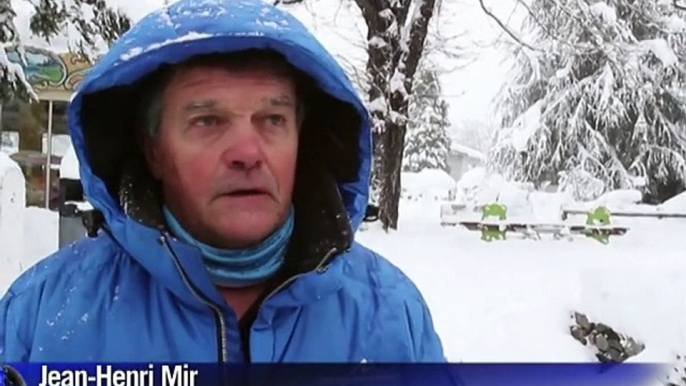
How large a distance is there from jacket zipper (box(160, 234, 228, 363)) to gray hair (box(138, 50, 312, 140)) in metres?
0.15

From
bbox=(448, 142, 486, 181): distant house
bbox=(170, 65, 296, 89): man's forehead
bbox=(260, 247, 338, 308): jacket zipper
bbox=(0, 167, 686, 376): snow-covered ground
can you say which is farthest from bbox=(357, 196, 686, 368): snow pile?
bbox=(170, 65, 296, 89): man's forehead

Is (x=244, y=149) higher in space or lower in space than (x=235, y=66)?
lower

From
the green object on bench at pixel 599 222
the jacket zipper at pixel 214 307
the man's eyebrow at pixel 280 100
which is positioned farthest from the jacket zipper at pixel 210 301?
the green object on bench at pixel 599 222

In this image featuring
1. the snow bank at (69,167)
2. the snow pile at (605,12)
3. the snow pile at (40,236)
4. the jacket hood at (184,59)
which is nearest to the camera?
the jacket hood at (184,59)

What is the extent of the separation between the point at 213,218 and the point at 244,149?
0.10 metres

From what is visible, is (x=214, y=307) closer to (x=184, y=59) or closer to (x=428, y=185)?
(x=184, y=59)

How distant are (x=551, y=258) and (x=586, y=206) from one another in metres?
0.13

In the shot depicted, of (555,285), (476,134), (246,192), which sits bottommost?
(555,285)

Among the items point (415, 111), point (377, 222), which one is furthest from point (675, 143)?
point (377, 222)

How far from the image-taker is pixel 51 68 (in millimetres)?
1409

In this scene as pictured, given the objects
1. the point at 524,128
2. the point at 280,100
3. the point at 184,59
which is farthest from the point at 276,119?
the point at 524,128

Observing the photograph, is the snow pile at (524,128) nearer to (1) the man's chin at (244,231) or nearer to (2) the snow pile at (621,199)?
(2) the snow pile at (621,199)

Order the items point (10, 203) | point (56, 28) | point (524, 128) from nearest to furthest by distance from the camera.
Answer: point (10, 203) → point (56, 28) → point (524, 128)

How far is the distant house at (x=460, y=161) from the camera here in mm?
1479
